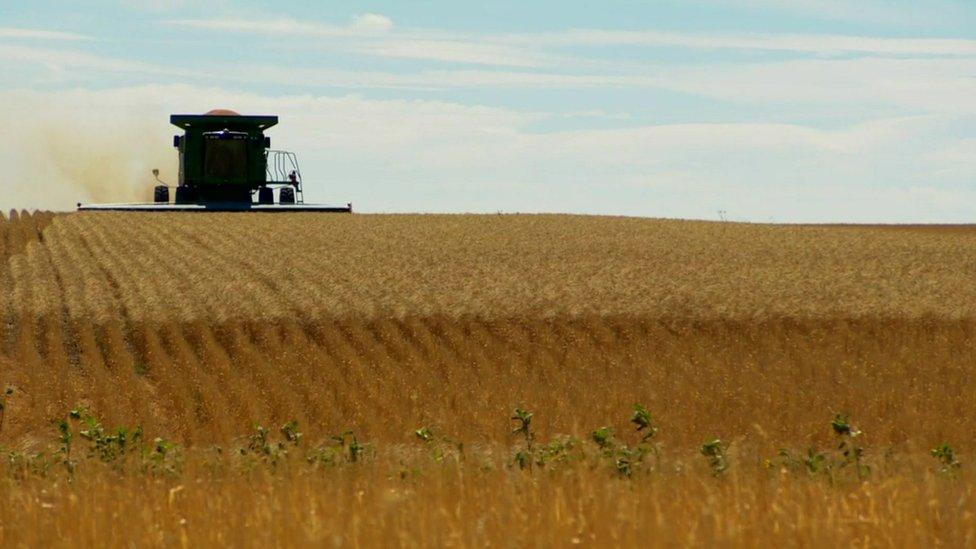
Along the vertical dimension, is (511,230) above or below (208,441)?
above

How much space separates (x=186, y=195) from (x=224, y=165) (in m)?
1.87

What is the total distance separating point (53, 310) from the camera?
21.1 m

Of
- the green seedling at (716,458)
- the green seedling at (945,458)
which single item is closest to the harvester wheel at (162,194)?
the green seedling at (716,458)

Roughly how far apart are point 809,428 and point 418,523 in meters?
9.39

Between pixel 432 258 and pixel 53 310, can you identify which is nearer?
pixel 53 310

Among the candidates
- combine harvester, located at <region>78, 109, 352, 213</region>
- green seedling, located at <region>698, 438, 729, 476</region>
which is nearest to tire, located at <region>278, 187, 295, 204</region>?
combine harvester, located at <region>78, 109, 352, 213</region>

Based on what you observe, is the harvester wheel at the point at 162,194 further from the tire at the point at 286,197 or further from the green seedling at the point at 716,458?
the green seedling at the point at 716,458

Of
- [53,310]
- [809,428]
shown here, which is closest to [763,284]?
[809,428]

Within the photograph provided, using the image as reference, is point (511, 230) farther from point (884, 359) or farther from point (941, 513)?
point (941, 513)

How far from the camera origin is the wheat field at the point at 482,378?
6141 mm

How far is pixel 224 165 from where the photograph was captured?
135 ft

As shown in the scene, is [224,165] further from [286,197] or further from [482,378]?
[482,378]

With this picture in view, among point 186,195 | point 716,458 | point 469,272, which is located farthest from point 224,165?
point 716,458

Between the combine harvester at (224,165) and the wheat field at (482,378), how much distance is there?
26.1ft
